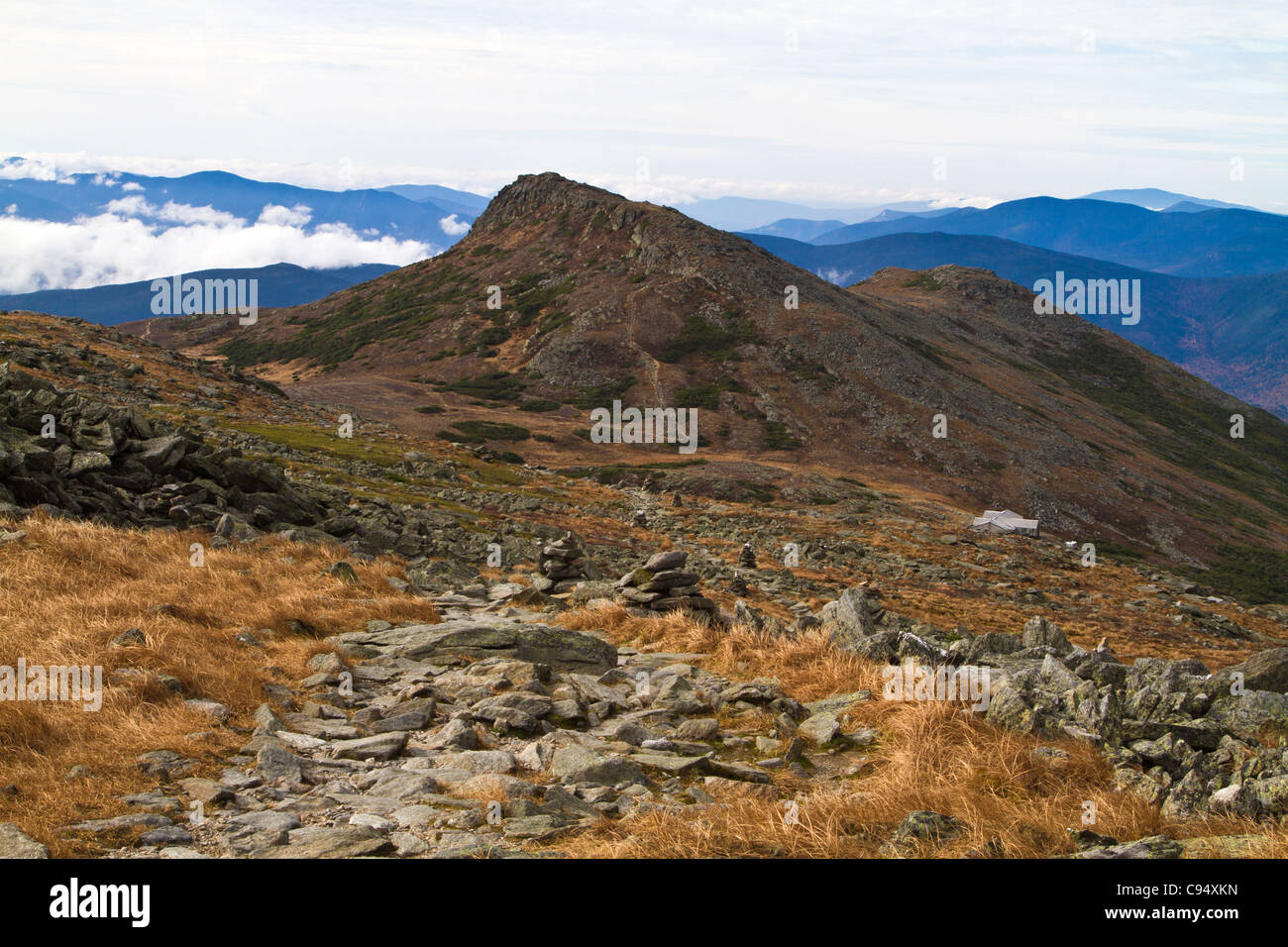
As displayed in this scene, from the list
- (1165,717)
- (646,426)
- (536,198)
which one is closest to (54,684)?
(1165,717)

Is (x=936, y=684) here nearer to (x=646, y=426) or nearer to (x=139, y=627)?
(x=139, y=627)

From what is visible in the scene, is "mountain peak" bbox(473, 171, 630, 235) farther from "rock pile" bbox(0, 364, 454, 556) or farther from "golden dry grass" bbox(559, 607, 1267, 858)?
"golden dry grass" bbox(559, 607, 1267, 858)

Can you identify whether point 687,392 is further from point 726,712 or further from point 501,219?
point 726,712

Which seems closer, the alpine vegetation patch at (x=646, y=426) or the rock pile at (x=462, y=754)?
the rock pile at (x=462, y=754)

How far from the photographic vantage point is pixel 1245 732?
8562mm

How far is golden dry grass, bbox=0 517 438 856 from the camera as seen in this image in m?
6.87

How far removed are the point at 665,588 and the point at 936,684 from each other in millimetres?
7802

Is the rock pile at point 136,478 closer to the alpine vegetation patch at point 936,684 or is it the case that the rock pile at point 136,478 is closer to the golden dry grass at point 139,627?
the golden dry grass at point 139,627

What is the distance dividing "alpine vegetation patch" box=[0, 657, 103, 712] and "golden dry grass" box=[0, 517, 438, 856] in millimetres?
141

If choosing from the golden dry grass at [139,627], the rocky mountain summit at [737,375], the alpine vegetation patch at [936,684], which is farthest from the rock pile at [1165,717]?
the rocky mountain summit at [737,375]
